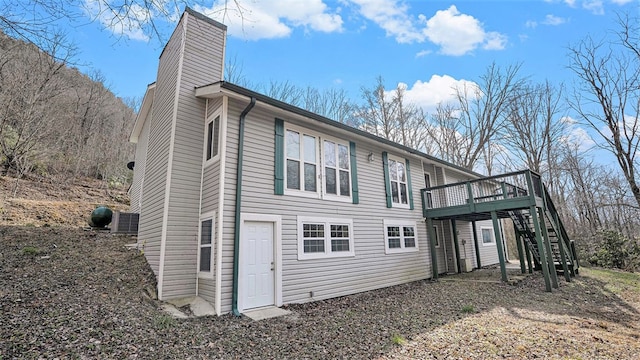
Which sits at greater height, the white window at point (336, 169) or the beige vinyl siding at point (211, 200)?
the white window at point (336, 169)

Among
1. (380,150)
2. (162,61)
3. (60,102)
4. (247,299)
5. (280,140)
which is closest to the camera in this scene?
(247,299)

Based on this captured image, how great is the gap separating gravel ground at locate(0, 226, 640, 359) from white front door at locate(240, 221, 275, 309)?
28.5 inches

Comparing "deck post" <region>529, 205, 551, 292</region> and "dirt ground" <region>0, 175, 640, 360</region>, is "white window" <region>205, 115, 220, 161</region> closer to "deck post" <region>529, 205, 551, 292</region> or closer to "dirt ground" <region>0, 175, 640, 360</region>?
"dirt ground" <region>0, 175, 640, 360</region>

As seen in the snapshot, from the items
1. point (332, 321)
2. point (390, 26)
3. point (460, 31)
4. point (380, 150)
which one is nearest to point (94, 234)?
point (332, 321)

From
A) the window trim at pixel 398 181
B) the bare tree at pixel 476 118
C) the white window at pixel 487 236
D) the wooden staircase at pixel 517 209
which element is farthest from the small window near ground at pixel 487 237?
the window trim at pixel 398 181

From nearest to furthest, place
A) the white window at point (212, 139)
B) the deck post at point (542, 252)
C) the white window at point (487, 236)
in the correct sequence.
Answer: the white window at point (212, 139), the deck post at point (542, 252), the white window at point (487, 236)

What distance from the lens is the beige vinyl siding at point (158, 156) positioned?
7512 millimetres

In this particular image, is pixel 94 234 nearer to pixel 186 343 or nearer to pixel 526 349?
pixel 186 343

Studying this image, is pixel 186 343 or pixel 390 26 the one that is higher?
pixel 390 26

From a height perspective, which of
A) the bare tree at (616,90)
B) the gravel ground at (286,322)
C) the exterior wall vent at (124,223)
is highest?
the bare tree at (616,90)

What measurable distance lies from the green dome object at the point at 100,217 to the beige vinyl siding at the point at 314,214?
8.43 meters

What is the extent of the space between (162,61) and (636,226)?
28.6 metres

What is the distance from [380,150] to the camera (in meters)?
10.6

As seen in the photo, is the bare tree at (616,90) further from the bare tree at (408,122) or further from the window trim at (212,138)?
the window trim at (212,138)
